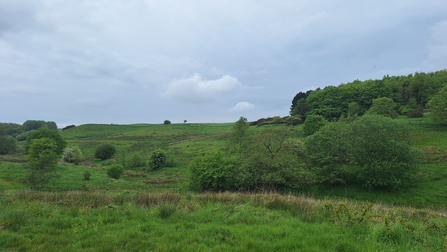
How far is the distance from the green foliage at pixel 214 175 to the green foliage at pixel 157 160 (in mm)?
24078

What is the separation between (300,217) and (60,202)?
9291 mm

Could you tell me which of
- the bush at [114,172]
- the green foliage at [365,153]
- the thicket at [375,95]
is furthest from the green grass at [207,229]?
the thicket at [375,95]

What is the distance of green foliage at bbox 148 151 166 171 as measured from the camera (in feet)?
179

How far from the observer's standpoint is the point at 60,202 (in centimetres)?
982

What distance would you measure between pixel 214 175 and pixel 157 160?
27457mm

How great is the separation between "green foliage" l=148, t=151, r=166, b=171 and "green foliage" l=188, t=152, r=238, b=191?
24078mm

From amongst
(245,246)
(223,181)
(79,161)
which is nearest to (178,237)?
(245,246)

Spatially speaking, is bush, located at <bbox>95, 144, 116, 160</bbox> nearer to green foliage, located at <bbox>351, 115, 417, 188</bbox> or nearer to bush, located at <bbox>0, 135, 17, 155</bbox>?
bush, located at <bbox>0, 135, 17, 155</bbox>

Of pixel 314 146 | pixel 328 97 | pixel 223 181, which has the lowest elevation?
pixel 223 181

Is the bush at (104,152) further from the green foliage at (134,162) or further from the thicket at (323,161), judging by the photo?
the thicket at (323,161)

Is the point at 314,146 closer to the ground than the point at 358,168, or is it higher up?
higher up

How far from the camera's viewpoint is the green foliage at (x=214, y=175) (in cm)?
3142

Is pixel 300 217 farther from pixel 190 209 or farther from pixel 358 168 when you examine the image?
pixel 358 168

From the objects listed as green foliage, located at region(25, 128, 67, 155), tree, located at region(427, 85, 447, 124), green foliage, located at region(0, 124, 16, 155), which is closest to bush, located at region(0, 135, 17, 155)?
green foliage, located at region(0, 124, 16, 155)
